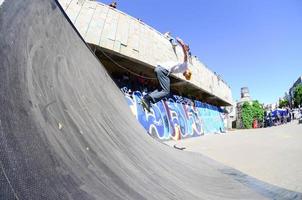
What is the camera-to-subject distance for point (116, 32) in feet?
32.7

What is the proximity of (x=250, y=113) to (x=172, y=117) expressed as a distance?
25909 mm

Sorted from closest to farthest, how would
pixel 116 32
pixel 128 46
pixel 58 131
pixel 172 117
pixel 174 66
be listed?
pixel 58 131
pixel 174 66
pixel 116 32
pixel 128 46
pixel 172 117

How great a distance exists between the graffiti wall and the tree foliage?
16048 millimetres

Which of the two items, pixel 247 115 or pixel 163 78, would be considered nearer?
pixel 163 78

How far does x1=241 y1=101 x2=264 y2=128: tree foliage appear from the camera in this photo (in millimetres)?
35875

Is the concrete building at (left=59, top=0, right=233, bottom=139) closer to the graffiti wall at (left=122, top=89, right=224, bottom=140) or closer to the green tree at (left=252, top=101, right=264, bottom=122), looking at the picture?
the graffiti wall at (left=122, top=89, right=224, bottom=140)

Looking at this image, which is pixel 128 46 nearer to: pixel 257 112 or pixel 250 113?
pixel 250 113

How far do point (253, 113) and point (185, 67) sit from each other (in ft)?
112

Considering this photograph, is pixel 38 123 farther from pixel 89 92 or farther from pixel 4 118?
pixel 89 92

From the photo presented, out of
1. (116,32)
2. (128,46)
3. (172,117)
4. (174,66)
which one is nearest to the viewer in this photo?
(174,66)

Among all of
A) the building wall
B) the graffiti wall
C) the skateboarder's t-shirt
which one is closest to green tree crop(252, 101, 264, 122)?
the graffiti wall

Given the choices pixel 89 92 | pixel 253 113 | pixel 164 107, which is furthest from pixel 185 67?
pixel 253 113

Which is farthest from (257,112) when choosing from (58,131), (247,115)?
(58,131)

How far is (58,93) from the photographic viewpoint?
1346mm
